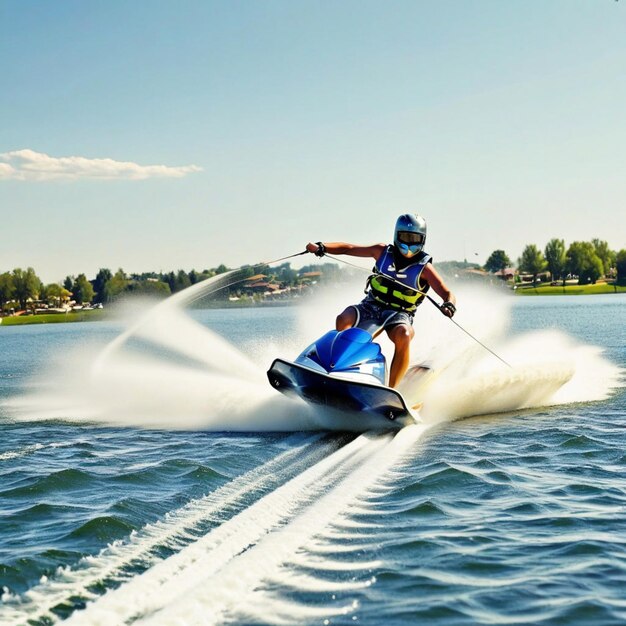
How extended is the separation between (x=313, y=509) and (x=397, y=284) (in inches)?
190

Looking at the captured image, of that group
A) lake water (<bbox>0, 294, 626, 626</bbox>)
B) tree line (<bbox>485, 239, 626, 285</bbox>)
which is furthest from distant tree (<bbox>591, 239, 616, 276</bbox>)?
lake water (<bbox>0, 294, 626, 626</bbox>)

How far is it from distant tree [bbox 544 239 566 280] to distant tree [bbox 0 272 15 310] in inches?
3574

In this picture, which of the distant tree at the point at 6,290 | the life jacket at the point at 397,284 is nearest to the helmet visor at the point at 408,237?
the life jacket at the point at 397,284

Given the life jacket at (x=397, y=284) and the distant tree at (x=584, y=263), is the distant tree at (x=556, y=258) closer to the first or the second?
the distant tree at (x=584, y=263)

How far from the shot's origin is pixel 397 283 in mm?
9945

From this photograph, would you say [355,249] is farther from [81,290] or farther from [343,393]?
[81,290]

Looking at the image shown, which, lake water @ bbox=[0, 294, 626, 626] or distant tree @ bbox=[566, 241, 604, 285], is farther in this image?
distant tree @ bbox=[566, 241, 604, 285]

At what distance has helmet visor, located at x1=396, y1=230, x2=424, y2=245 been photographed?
401 inches

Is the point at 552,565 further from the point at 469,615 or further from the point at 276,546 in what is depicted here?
the point at 276,546

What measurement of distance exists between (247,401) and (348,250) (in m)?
2.30

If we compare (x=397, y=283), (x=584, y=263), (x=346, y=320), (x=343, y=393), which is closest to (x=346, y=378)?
(x=343, y=393)

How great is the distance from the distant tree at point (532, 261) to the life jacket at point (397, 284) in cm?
14438

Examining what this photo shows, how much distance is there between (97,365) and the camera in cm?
1494

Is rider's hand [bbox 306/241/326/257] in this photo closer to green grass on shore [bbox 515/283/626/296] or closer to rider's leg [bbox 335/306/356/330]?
rider's leg [bbox 335/306/356/330]
